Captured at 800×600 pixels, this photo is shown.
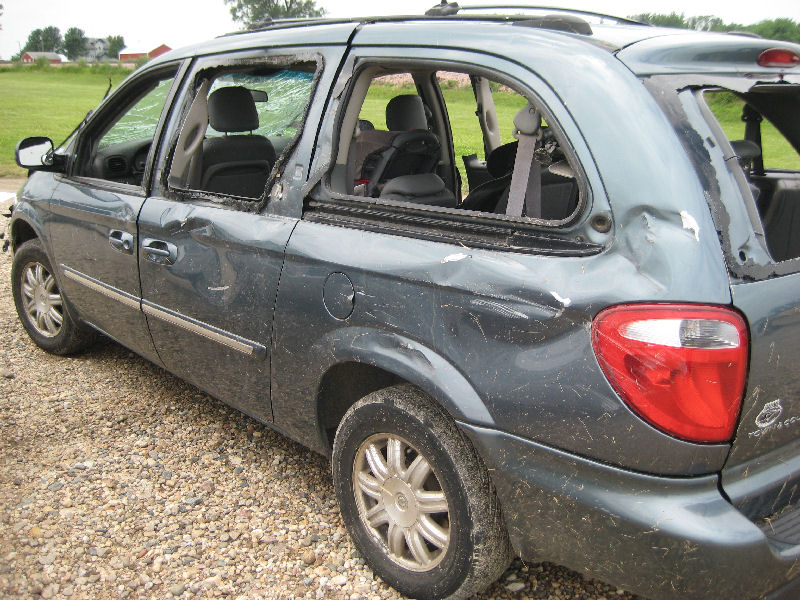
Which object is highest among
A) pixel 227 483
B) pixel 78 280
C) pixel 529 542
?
pixel 78 280

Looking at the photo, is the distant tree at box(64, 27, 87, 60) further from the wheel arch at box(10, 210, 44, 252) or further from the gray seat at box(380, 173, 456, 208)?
the gray seat at box(380, 173, 456, 208)

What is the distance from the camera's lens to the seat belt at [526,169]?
2.12 meters

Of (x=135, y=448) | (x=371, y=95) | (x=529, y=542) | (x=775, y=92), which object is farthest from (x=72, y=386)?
(x=775, y=92)

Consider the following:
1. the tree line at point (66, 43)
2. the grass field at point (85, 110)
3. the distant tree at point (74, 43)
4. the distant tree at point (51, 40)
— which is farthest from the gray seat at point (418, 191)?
the distant tree at point (51, 40)

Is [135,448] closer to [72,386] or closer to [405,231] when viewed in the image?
[72,386]

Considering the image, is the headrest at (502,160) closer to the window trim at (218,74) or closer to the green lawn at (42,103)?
the window trim at (218,74)

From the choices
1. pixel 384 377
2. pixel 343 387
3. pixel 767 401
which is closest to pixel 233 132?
pixel 343 387

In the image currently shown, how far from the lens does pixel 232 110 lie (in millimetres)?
3451

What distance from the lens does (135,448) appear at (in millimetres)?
3389

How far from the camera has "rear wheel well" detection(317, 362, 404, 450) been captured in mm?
2390

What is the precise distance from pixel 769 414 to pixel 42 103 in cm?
3458

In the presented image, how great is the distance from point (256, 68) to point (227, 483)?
1759 millimetres

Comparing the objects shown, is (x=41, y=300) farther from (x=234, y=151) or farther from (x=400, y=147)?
(x=400, y=147)

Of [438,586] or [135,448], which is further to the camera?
[135,448]
